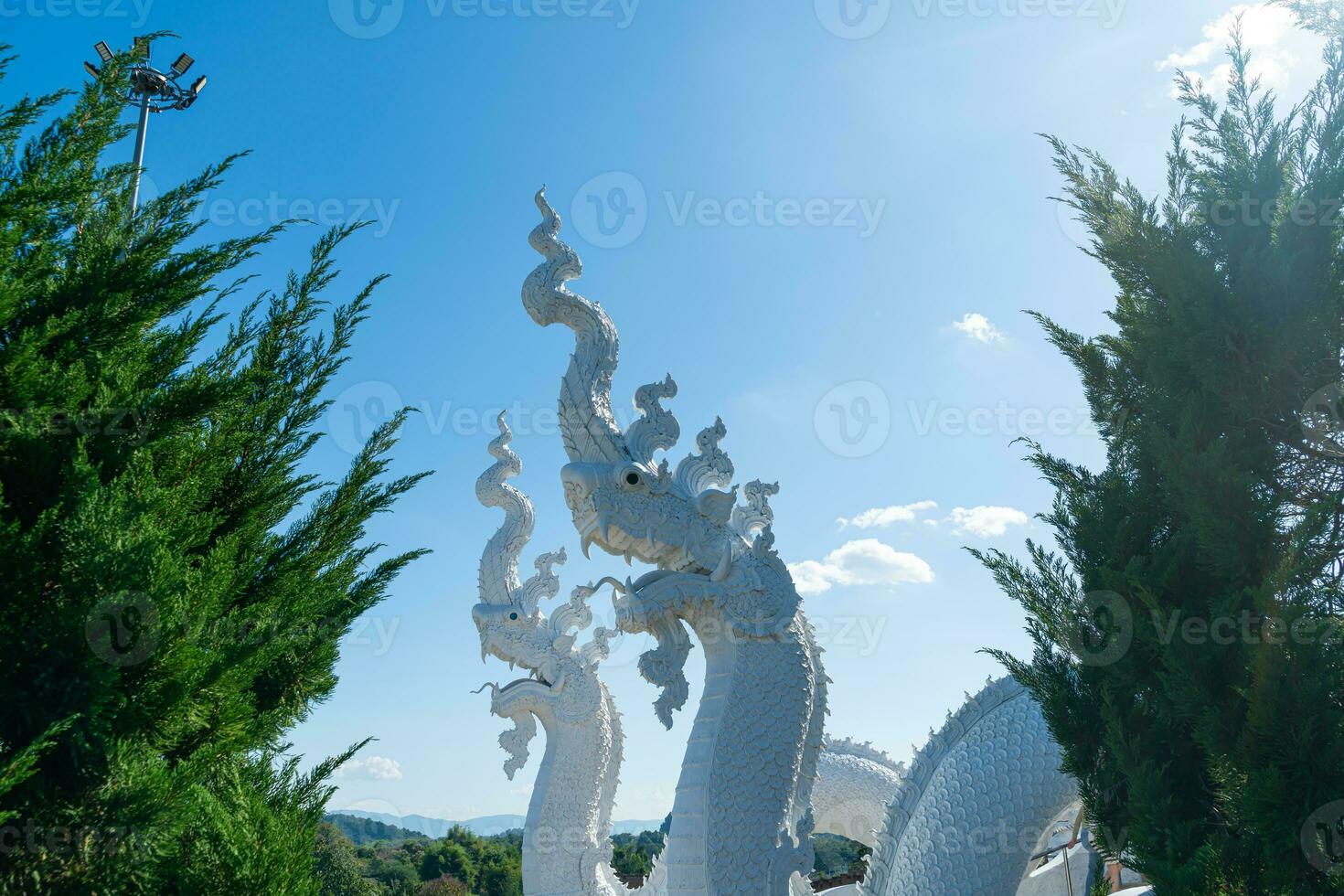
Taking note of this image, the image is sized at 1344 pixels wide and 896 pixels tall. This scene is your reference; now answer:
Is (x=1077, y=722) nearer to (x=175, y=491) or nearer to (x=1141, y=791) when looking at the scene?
(x=1141, y=791)

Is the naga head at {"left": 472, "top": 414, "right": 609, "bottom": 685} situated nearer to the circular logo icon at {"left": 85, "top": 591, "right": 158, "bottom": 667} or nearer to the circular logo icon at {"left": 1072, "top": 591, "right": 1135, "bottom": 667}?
the circular logo icon at {"left": 1072, "top": 591, "right": 1135, "bottom": 667}

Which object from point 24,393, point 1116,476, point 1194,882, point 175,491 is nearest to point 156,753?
point 175,491

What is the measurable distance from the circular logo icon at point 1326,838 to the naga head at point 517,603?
7784 mm

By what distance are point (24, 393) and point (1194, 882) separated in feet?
11.7

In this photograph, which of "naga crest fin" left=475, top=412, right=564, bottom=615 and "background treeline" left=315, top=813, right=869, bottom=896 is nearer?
"naga crest fin" left=475, top=412, right=564, bottom=615

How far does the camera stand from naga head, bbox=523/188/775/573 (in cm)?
441

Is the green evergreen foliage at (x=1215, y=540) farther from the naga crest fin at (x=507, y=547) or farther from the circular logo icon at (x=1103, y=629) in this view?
the naga crest fin at (x=507, y=547)

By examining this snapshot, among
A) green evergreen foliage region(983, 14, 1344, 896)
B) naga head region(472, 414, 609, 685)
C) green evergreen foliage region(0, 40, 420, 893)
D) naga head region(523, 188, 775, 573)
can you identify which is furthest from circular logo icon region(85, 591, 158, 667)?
naga head region(472, 414, 609, 685)

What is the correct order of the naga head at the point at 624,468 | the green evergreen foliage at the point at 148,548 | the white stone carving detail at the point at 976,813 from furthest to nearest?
1. the white stone carving detail at the point at 976,813
2. the naga head at the point at 624,468
3. the green evergreen foliage at the point at 148,548

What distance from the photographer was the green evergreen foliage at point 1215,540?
2600 millimetres

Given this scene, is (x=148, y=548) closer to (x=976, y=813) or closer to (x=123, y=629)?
(x=123, y=629)

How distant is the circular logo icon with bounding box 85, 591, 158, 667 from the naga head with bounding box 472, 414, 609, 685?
7.57 metres

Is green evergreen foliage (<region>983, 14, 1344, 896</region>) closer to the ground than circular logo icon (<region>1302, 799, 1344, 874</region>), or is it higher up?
higher up

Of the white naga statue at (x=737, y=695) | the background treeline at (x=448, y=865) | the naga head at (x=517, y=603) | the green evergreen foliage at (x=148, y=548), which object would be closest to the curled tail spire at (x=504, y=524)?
the naga head at (x=517, y=603)
